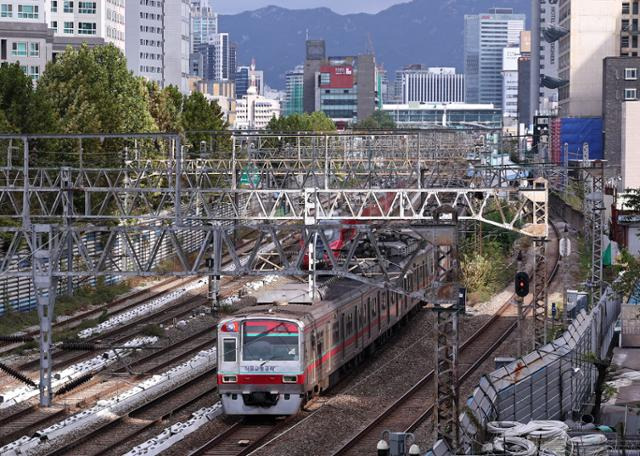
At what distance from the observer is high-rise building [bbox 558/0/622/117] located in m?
102

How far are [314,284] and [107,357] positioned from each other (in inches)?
282

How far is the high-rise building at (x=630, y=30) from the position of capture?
10131 cm

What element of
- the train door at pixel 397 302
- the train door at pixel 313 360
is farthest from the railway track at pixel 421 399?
the train door at pixel 397 302

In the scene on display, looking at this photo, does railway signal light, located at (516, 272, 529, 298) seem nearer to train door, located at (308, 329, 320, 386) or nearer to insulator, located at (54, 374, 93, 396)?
train door, located at (308, 329, 320, 386)

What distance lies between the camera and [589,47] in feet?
341

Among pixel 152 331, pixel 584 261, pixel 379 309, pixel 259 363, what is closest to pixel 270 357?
pixel 259 363

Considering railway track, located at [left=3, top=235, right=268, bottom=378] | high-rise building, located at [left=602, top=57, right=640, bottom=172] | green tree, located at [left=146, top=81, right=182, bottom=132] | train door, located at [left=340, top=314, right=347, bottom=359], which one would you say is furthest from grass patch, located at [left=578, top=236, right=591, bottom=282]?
high-rise building, located at [left=602, top=57, right=640, bottom=172]

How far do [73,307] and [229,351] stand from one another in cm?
1776

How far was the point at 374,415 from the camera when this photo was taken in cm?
2553

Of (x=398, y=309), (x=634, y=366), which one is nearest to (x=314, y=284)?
(x=634, y=366)

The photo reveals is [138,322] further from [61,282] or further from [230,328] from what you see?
[230,328]

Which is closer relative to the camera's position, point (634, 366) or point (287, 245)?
point (634, 366)

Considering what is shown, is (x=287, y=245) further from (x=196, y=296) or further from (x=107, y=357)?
(x=107, y=357)

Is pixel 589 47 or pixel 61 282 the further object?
pixel 589 47
